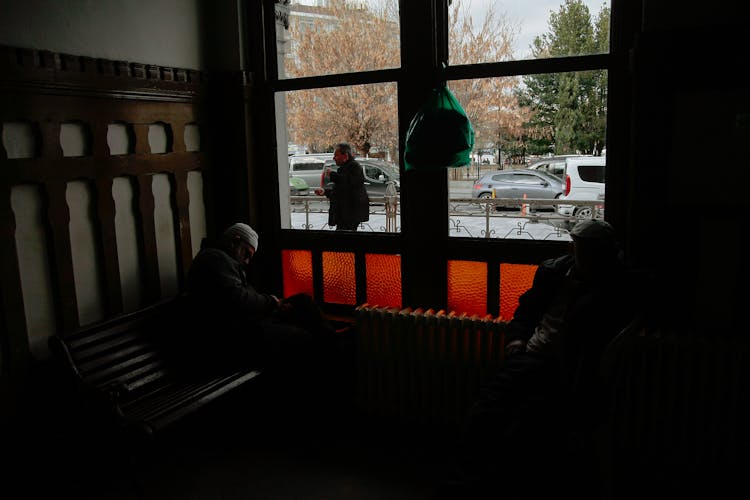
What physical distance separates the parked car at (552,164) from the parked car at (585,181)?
0.8 inches

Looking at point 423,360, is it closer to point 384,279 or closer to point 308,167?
point 384,279

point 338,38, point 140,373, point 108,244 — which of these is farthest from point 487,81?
point 140,373

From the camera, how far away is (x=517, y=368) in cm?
262

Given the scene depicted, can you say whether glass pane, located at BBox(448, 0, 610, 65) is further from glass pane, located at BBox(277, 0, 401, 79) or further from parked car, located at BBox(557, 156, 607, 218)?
parked car, located at BBox(557, 156, 607, 218)

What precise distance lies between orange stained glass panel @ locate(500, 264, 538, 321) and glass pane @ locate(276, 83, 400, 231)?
0.71 meters

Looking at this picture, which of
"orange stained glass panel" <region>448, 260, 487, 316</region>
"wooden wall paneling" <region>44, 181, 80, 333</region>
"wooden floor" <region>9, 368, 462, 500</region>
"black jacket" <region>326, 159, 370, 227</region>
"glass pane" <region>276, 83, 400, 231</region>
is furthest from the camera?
"black jacket" <region>326, 159, 370, 227</region>

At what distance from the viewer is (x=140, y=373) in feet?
9.66

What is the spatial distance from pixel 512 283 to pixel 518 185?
0.55m

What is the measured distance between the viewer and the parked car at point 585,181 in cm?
301

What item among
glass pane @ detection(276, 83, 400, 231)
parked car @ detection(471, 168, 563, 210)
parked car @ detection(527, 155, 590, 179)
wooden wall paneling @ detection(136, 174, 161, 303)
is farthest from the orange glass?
parked car @ detection(527, 155, 590, 179)

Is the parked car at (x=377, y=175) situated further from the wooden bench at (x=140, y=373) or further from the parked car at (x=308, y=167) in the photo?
the wooden bench at (x=140, y=373)

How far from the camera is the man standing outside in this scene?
3559mm

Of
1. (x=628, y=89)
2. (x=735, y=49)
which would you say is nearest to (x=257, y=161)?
(x=628, y=89)

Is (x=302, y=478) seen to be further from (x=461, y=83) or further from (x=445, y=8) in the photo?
(x=445, y=8)
